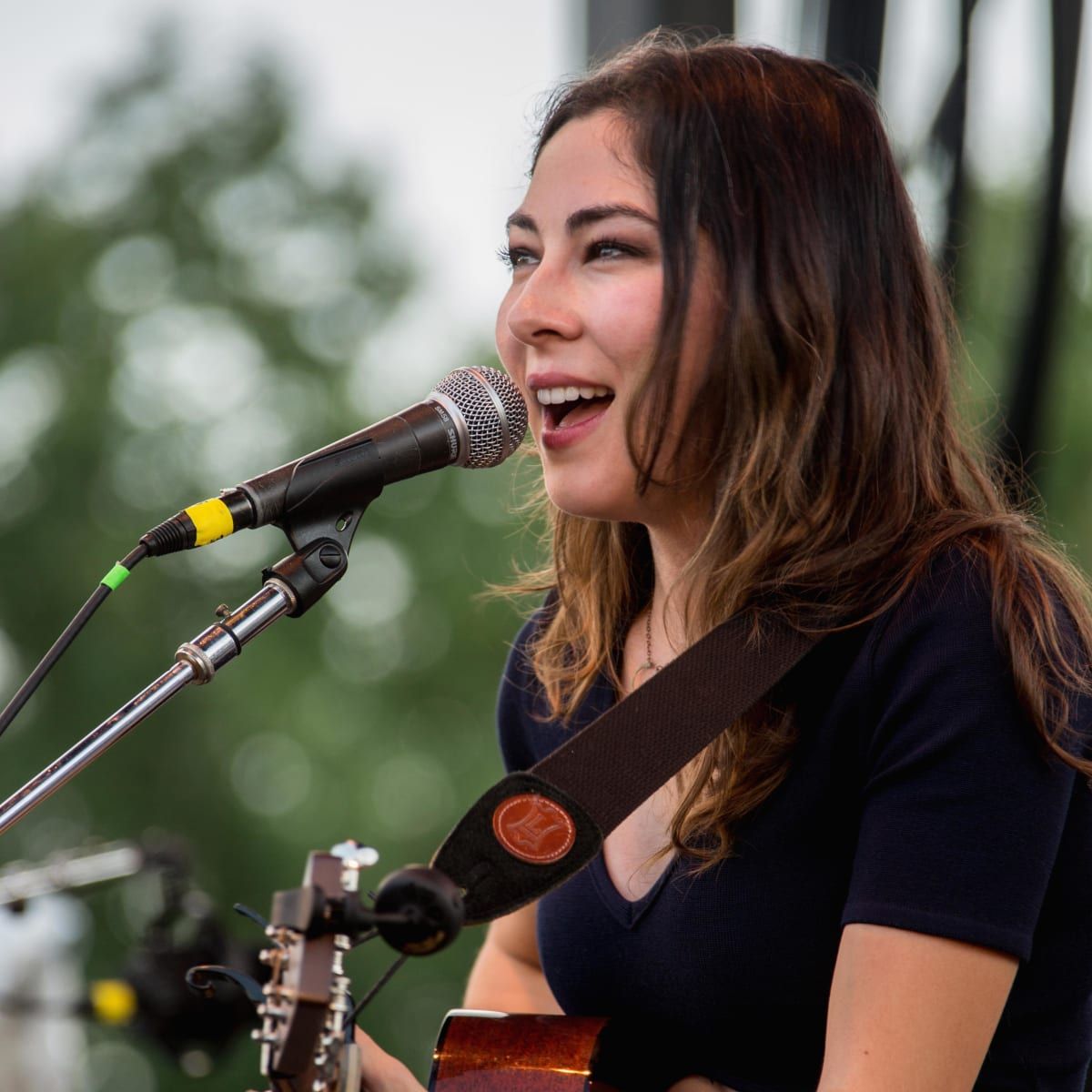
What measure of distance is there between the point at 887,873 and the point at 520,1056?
0.58 meters

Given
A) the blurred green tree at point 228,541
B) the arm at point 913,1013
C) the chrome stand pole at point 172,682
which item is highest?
the chrome stand pole at point 172,682

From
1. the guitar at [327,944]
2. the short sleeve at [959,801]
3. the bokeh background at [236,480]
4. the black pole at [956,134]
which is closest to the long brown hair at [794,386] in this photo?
the short sleeve at [959,801]

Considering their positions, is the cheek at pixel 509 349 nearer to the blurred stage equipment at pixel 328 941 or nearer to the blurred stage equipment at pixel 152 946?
the blurred stage equipment at pixel 328 941

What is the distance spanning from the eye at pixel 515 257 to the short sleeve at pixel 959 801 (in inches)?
29.1

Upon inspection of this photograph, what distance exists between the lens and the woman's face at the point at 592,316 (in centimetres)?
189

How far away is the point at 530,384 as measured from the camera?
197 centimetres

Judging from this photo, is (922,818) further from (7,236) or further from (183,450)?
(7,236)

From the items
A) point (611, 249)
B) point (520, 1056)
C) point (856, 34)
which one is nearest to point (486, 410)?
point (611, 249)

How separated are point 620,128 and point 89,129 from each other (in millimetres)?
13239

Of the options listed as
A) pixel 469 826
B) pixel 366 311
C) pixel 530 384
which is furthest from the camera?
pixel 366 311

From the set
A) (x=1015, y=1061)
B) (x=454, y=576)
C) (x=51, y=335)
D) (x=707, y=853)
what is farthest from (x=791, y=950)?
(x=51, y=335)

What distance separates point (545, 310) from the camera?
6.26ft

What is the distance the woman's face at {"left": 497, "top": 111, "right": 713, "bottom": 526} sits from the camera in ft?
6.19

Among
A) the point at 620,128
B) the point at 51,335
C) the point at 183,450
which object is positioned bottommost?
the point at 183,450
